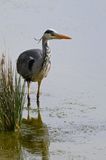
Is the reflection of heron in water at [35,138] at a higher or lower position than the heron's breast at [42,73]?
lower

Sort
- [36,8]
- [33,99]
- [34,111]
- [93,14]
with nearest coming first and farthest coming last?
1. [34,111]
2. [33,99]
3. [93,14]
4. [36,8]

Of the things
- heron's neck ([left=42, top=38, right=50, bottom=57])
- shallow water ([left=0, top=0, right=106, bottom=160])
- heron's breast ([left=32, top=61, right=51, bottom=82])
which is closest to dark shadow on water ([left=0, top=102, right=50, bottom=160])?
shallow water ([left=0, top=0, right=106, bottom=160])

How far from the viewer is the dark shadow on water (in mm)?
8297

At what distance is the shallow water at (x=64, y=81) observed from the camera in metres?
8.84

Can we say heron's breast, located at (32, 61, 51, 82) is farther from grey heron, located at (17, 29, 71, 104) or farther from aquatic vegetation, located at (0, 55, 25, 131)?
aquatic vegetation, located at (0, 55, 25, 131)

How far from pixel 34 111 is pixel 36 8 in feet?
39.3

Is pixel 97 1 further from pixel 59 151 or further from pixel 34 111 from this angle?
pixel 59 151

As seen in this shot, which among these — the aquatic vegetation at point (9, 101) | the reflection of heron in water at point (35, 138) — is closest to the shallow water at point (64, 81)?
the reflection of heron in water at point (35, 138)

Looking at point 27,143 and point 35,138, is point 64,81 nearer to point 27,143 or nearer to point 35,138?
point 35,138

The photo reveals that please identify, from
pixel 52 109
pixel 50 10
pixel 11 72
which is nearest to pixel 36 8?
pixel 50 10

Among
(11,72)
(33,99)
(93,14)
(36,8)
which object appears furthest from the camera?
(36,8)

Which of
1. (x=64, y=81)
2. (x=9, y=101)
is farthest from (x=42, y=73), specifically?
(x=9, y=101)

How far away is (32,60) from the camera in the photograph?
1248 cm

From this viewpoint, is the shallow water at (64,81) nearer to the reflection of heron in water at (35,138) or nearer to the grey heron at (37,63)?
the reflection of heron in water at (35,138)
